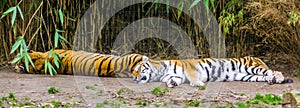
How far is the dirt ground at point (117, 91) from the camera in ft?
16.2

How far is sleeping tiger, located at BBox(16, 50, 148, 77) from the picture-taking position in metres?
6.67

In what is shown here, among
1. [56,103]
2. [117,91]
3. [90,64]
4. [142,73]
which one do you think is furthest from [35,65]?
[56,103]

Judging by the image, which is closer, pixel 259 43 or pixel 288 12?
pixel 288 12

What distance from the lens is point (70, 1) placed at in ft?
24.3

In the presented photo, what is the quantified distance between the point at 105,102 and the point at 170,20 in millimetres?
3006

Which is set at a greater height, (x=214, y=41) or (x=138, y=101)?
(x=214, y=41)

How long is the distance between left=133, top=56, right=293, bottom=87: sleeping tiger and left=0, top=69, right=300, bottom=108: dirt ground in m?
0.11

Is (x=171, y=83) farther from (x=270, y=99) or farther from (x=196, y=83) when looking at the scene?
(x=270, y=99)

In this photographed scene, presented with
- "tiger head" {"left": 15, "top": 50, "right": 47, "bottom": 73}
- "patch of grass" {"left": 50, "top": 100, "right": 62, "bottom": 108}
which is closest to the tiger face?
"tiger head" {"left": 15, "top": 50, "right": 47, "bottom": 73}

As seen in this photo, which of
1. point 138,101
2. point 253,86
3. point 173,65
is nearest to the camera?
point 138,101

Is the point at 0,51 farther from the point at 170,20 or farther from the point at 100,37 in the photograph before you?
the point at 170,20

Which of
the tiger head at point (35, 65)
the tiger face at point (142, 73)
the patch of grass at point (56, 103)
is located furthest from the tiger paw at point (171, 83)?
the tiger head at point (35, 65)

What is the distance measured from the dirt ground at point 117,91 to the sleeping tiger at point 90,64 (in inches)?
7.1

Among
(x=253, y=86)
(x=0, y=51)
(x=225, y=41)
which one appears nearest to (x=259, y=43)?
(x=225, y=41)
